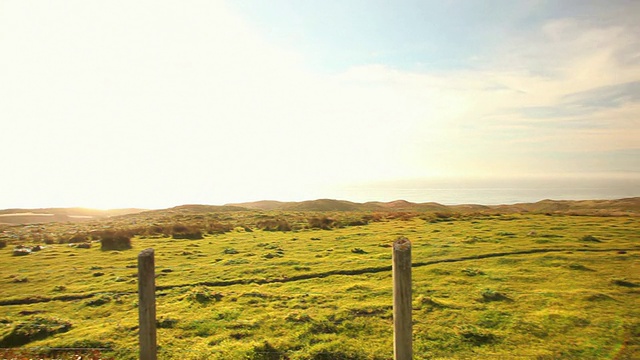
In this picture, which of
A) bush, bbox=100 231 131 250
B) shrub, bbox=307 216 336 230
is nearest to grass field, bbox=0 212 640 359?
bush, bbox=100 231 131 250

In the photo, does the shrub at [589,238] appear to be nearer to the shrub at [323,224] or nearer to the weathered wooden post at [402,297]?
the shrub at [323,224]

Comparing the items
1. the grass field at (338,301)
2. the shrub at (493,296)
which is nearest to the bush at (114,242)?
the grass field at (338,301)

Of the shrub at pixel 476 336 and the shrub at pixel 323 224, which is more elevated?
the shrub at pixel 323 224

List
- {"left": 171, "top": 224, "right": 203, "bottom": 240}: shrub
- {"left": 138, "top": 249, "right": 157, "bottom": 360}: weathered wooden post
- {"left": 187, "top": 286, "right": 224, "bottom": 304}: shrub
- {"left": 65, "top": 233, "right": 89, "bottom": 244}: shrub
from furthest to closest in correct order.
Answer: {"left": 171, "top": 224, "right": 203, "bottom": 240}: shrub → {"left": 65, "top": 233, "right": 89, "bottom": 244}: shrub → {"left": 187, "top": 286, "right": 224, "bottom": 304}: shrub → {"left": 138, "top": 249, "right": 157, "bottom": 360}: weathered wooden post

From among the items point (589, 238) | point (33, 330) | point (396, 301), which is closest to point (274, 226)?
point (33, 330)

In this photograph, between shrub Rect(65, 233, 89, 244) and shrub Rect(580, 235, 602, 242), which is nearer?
shrub Rect(580, 235, 602, 242)

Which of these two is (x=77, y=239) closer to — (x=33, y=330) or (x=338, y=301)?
(x=33, y=330)

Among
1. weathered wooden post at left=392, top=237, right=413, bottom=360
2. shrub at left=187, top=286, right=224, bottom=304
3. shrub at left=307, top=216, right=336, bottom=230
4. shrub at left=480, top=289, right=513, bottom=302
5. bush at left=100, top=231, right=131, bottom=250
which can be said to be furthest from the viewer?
shrub at left=307, top=216, right=336, bottom=230

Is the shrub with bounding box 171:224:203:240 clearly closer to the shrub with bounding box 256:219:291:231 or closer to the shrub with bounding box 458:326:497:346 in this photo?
the shrub with bounding box 256:219:291:231

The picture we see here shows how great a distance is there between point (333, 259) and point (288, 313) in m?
10.3

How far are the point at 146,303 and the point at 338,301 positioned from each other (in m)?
9.66

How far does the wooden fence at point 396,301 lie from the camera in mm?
6703

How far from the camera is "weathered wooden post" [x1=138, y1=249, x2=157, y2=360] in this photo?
696cm

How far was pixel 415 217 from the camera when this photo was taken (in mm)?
49875
